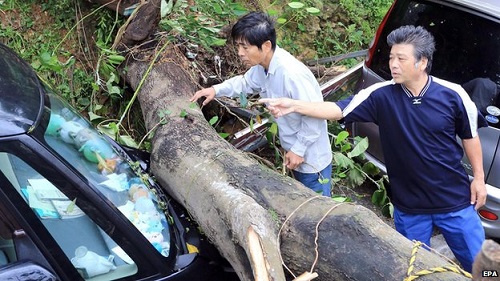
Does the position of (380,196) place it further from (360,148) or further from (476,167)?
(476,167)

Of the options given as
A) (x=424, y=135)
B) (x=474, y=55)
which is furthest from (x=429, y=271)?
(x=474, y=55)

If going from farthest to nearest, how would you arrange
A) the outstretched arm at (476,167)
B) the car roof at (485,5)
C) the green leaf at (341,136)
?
the green leaf at (341,136) → the car roof at (485,5) → the outstretched arm at (476,167)

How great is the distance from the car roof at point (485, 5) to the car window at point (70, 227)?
2509 mm

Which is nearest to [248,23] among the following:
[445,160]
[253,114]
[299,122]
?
[299,122]

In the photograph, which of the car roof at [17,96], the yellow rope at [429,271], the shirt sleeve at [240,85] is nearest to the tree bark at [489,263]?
the yellow rope at [429,271]

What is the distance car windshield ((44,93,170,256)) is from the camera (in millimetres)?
2561

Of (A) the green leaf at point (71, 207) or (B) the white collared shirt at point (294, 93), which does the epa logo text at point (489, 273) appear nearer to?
(A) the green leaf at point (71, 207)

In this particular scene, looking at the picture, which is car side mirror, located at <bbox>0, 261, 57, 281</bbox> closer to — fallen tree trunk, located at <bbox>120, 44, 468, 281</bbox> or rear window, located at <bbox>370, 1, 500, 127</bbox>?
fallen tree trunk, located at <bbox>120, 44, 468, 281</bbox>

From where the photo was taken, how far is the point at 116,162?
2.89 m

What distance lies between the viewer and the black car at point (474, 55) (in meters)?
3.52

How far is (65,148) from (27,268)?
685 millimetres

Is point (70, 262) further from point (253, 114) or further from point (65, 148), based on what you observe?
point (253, 114)

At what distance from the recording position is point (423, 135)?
9.64 feet

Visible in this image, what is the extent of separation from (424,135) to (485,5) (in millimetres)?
1148
